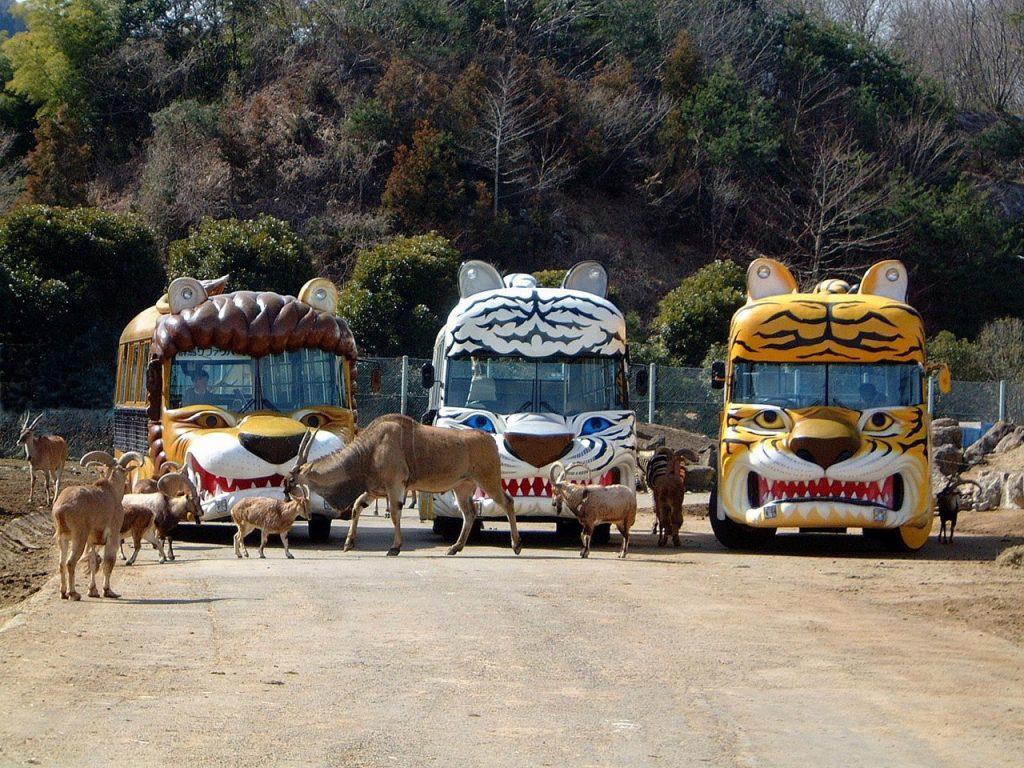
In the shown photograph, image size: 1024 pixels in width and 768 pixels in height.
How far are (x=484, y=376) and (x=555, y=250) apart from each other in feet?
101

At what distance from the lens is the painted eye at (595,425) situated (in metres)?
18.8

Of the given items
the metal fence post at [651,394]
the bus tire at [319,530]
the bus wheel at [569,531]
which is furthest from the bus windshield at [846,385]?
the metal fence post at [651,394]

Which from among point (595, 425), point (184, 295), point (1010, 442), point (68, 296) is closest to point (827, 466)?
point (595, 425)

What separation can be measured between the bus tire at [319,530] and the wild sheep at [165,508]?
233 centimetres

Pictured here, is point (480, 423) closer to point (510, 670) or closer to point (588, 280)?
point (588, 280)

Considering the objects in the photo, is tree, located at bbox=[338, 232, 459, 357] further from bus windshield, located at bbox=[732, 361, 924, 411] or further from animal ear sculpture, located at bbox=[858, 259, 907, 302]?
bus windshield, located at bbox=[732, 361, 924, 411]

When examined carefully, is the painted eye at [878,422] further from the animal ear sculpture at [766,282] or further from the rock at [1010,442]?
the rock at [1010,442]

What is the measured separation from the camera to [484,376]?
19.3 meters

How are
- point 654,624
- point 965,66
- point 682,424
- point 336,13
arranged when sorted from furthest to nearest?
point 965,66 < point 336,13 < point 682,424 < point 654,624

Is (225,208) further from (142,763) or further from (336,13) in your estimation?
(142,763)

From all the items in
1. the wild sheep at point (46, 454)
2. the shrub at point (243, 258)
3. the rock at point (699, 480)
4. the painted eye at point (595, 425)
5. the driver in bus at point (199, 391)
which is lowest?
the rock at point (699, 480)

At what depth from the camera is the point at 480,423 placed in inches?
742

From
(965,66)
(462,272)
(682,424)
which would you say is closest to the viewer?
(462,272)

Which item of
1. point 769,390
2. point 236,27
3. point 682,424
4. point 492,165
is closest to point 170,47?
point 236,27
